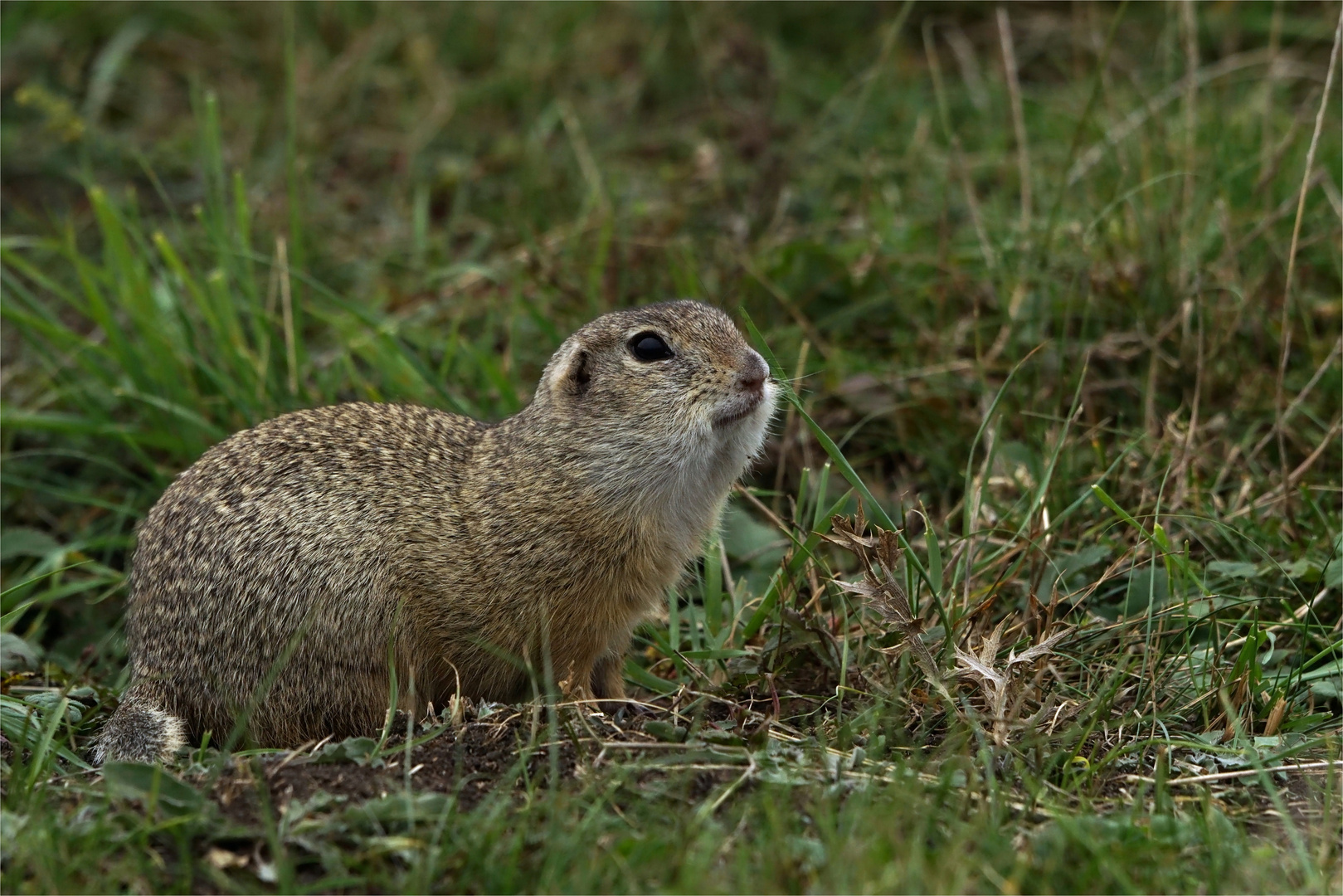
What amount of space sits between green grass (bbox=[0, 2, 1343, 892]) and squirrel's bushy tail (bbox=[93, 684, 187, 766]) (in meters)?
0.20

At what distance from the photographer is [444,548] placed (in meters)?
4.46

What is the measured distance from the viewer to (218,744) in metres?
4.41

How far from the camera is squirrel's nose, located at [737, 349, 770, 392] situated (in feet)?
14.1

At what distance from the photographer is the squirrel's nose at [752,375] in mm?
4285

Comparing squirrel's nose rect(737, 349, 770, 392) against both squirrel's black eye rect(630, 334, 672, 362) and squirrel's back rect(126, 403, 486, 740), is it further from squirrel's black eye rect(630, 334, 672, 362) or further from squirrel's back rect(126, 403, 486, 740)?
squirrel's back rect(126, 403, 486, 740)

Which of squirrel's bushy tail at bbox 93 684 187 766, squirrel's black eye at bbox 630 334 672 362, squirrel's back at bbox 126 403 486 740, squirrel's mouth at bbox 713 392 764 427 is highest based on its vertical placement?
squirrel's black eye at bbox 630 334 672 362

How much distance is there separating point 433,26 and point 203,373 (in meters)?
3.78

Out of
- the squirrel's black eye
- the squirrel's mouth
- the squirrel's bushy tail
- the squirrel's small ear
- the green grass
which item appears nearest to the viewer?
the green grass

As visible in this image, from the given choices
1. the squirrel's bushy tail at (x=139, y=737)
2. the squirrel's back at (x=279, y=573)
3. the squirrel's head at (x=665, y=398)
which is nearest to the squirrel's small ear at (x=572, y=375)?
the squirrel's head at (x=665, y=398)

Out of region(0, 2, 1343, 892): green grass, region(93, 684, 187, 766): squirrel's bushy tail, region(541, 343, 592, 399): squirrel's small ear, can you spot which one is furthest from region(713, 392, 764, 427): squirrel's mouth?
region(93, 684, 187, 766): squirrel's bushy tail

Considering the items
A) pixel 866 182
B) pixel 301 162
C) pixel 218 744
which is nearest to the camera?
pixel 218 744

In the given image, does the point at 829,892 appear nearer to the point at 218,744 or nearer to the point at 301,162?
the point at 218,744

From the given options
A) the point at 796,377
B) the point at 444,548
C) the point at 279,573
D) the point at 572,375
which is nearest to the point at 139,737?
the point at 279,573

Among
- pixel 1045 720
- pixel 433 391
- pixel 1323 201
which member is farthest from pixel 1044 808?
pixel 1323 201
